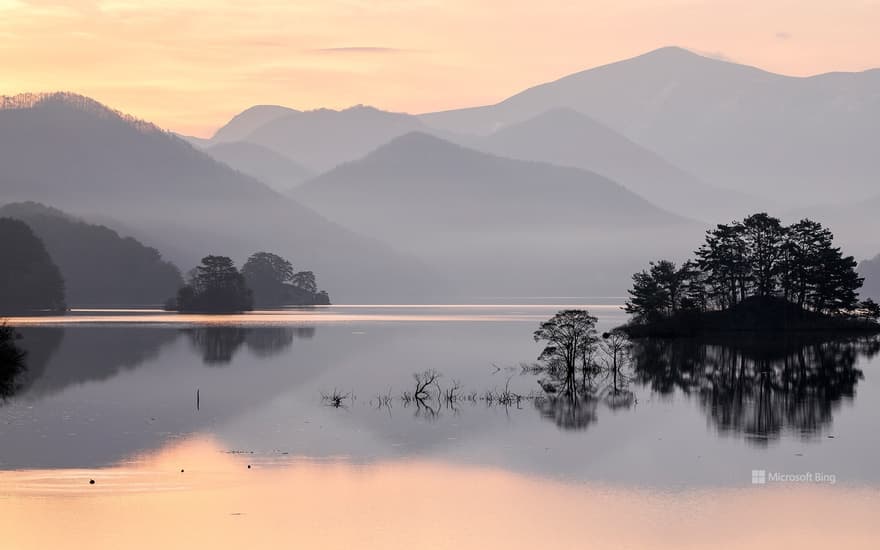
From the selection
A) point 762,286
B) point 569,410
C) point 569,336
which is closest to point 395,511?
point 569,410

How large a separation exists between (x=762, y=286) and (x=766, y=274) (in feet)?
5.91

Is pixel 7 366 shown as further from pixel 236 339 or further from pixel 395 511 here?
pixel 236 339

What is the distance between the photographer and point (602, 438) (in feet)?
192

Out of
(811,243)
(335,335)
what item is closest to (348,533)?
(335,335)

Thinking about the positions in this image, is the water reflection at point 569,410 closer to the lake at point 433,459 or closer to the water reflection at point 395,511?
the lake at point 433,459

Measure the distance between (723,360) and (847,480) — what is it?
58.8 m

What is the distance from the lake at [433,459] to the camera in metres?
39.0

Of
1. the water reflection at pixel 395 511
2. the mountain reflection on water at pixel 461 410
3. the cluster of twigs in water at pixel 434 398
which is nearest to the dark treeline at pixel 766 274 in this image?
the mountain reflection on water at pixel 461 410

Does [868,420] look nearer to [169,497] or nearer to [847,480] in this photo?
[847,480]

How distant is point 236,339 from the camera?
454 feet

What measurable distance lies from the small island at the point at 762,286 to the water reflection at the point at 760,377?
34.0 feet

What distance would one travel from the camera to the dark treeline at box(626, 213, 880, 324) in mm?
148375

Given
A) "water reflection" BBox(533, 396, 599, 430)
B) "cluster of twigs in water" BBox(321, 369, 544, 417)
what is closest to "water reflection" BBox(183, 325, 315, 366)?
"cluster of twigs in water" BBox(321, 369, 544, 417)

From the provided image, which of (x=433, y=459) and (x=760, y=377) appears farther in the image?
(x=760, y=377)
